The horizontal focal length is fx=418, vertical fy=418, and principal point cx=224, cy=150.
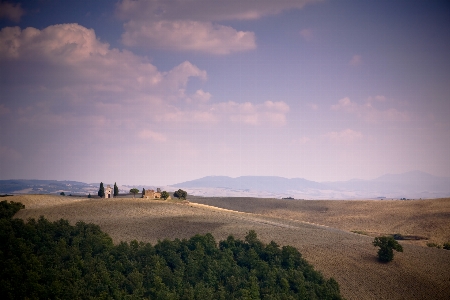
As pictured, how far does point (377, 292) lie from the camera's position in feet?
168

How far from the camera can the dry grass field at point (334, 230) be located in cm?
5409

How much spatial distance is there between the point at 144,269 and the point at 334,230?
47257 millimetres

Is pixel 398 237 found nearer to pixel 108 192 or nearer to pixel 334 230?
pixel 334 230

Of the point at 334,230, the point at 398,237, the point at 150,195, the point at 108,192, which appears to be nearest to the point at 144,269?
the point at 334,230

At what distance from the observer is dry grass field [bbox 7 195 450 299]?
5409 centimetres

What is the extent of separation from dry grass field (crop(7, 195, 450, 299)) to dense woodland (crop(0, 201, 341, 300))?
6440 millimetres

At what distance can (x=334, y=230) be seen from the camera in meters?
84.4

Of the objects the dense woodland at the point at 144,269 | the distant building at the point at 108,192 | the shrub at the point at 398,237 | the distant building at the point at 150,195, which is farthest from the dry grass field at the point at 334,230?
the distant building at the point at 108,192

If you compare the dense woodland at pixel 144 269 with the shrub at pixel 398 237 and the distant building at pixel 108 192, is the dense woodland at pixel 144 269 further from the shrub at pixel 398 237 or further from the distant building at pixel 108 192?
the distant building at pixel 108 192

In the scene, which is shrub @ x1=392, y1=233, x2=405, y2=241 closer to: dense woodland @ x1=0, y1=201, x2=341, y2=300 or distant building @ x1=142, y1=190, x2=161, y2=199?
dense woodland @ x1=0, y1=201, x2=341, y2=300

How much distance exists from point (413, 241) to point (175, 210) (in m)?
49.9

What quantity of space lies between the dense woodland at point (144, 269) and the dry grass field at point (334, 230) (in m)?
6.44

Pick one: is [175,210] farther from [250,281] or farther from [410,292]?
[410,292]

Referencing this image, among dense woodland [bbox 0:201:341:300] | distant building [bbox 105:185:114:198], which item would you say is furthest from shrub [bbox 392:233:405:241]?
distant building [bbox 105:185:114:198]
